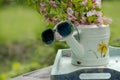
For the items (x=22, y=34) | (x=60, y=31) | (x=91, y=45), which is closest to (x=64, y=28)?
(x=60, y=31)

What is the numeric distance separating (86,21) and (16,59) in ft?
8.14

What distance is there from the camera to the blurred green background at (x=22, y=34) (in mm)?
3181

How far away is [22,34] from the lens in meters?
3.81

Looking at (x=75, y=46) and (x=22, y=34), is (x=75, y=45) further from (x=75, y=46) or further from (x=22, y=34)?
(x=22, y=34)

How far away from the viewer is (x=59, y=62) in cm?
120

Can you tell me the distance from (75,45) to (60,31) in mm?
72

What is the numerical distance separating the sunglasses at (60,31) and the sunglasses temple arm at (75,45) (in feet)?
0.06

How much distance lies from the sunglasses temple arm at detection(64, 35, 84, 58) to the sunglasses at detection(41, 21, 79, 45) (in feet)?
0.06

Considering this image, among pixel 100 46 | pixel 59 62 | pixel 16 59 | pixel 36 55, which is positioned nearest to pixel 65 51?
pixel 59 62

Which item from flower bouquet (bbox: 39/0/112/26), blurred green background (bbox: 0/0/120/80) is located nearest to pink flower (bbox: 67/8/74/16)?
flower bouquet (bbox: 39/0/112/26)

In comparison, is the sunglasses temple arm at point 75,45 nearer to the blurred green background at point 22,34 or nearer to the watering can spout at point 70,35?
the watering can spout at point 70,35

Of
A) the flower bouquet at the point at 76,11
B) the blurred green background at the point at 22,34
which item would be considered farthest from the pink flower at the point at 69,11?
the blurred green background at the point at 22,34

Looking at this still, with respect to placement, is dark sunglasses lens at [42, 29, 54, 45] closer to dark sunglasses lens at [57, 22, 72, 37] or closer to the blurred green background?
dark sunglasses lens at [57, 22, 72, 37]

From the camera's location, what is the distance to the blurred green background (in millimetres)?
3181
